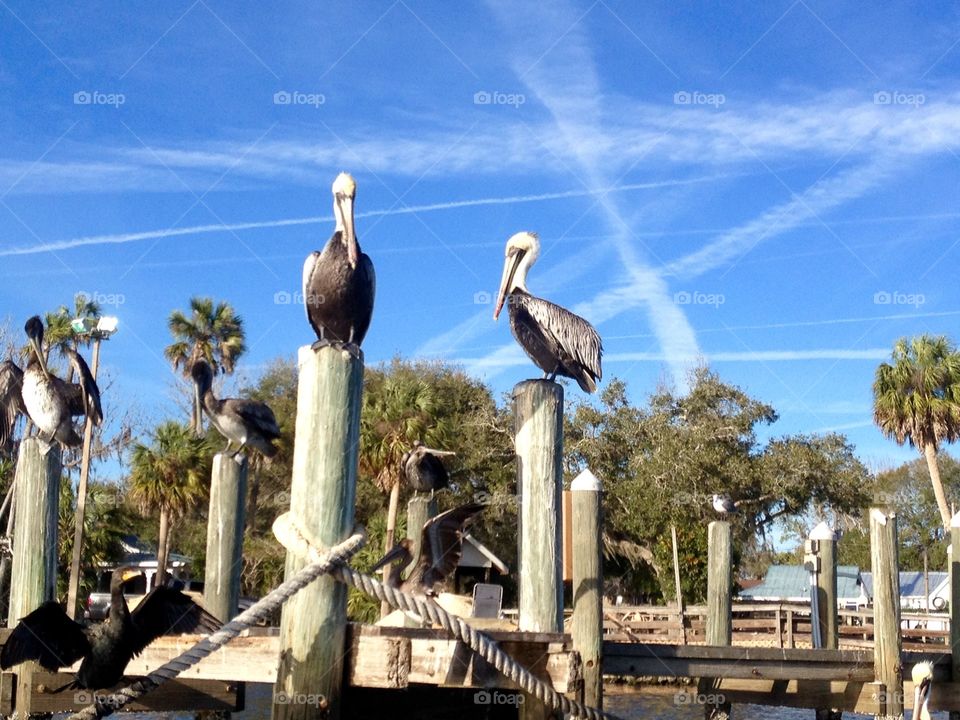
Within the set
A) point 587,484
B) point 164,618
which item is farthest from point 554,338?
point 164,618

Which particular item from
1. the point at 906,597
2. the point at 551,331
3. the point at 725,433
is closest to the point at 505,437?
the point at 725,433

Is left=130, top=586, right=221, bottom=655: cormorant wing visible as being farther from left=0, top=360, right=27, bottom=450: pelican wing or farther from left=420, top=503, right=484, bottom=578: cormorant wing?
left=0, top=360, right=27, bottom=450: pelican wing

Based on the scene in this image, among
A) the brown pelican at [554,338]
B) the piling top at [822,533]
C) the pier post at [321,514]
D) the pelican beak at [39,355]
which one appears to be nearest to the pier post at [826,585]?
the piling top at [822,533]

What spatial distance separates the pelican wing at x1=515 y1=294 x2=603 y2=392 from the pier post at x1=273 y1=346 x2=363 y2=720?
2527 mm

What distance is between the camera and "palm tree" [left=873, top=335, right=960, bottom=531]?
1320 inches

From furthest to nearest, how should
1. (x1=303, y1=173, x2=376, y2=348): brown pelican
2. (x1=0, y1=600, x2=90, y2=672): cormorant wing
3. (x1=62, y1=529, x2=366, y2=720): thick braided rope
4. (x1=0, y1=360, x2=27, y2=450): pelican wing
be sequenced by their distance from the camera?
(x1=0, y1=360, x2=27, y2=450): pelican wing, (x1=303, y1=173, x2=376, y2=348): brown pelican, (x1=0, y1=600, x2=90, y2=672): cormorant wing, (x1=62, y1=529, x2=366, y2=720): thick braided rope

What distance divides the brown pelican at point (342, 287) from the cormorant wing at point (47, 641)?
2657mm

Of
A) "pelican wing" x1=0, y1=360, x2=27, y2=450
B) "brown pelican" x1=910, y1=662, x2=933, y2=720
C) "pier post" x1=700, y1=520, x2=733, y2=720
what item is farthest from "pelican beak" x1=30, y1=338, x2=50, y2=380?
"brown pelican" x1=910, y1=662, x2=933, y2=720

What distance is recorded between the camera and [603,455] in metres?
35.6

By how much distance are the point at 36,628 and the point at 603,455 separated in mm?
30775

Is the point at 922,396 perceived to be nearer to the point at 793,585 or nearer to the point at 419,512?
the point at 793,585

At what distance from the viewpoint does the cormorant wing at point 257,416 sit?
29.5 feet

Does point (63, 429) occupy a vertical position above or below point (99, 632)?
above

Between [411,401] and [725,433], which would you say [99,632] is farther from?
[725,433]
